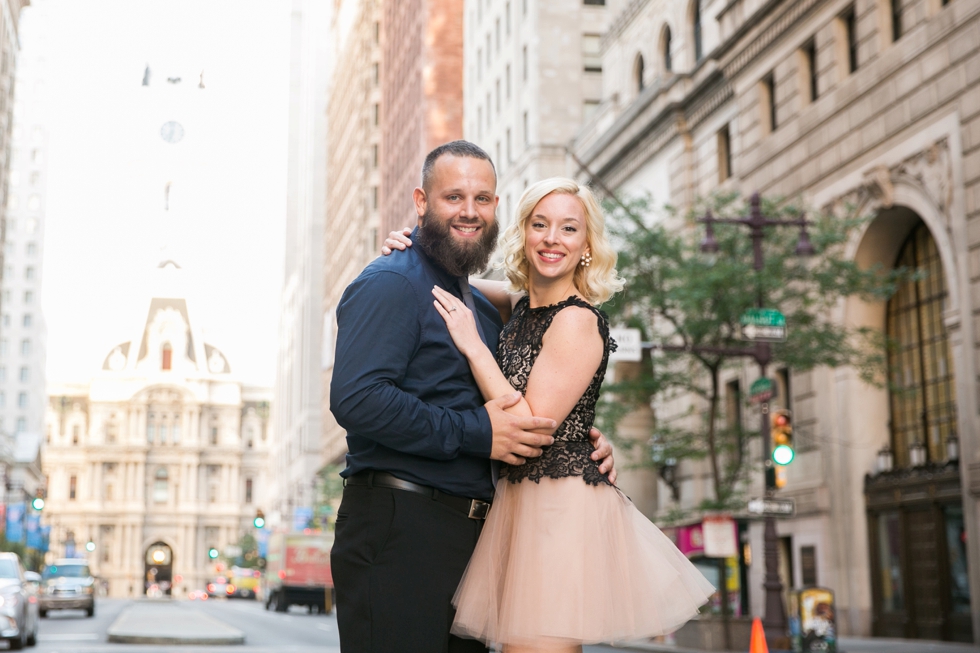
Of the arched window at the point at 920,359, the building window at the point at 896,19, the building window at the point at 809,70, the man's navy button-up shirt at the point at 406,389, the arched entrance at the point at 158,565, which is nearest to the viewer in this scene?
the man's navy button-up shirt at the point at 406,389

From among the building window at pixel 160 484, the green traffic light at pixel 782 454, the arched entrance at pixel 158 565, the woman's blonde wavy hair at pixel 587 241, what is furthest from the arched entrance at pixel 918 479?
the building window at pixel 160 484

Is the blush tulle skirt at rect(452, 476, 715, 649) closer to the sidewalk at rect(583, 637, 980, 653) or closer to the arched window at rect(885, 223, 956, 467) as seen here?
the sidewalk at rect(583, 637, 980, 653)

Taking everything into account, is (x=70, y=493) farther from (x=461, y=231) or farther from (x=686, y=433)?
(x=461, y=231)

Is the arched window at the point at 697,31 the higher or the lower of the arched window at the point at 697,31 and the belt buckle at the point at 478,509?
the higher

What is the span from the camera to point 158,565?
→ 15300 cm

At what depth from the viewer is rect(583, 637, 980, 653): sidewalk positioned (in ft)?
71.5

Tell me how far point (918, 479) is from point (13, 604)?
17.7 meters

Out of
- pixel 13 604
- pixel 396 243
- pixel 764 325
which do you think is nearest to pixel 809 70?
pixel 764 325

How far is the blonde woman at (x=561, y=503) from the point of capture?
4719mm

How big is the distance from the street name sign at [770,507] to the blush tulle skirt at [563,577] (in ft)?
50.8

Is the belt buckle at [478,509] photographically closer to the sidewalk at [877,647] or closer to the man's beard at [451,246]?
the man's beard at [451,246]

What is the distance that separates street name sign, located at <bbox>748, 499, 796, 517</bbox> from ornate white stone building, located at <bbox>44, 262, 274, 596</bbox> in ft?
434

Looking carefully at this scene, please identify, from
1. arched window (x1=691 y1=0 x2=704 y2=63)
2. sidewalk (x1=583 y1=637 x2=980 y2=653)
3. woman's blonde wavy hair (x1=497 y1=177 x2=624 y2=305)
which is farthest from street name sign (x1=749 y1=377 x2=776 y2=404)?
arched window (x1=691 y1=0 x2=704 y2=63)

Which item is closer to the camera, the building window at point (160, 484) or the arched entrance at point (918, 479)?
the arched entrance at point (918, 479)
